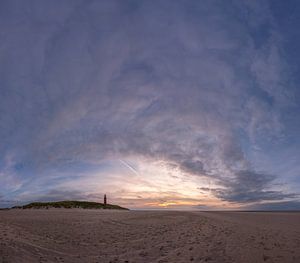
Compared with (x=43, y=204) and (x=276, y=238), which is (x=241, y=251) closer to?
(x=276, y=238)

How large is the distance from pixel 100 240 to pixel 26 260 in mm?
6492

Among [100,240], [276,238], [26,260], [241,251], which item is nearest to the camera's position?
[26,260]

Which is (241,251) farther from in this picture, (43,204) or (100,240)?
(43,204)

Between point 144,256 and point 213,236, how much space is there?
594 centimetres

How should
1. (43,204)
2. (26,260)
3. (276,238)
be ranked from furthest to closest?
(43,204) < (276,238) < (26,260)

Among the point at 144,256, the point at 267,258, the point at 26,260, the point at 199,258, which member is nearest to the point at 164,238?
the point at 144,256

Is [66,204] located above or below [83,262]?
above

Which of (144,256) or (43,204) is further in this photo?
(43,204)

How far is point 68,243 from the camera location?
1552 cm

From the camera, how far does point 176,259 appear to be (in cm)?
1134

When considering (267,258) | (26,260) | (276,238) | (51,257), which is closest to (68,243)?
(51,257)

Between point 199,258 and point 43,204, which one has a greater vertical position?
point 43,204

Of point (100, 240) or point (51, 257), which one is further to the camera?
Answer: point (100, 240)

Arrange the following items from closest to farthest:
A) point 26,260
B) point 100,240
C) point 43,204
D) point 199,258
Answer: point 26,260 → point 199,258 → point 100,240 → point 43,204
